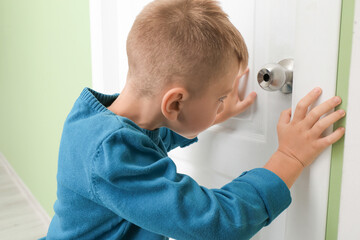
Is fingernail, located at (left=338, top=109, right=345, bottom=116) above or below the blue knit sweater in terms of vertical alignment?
above

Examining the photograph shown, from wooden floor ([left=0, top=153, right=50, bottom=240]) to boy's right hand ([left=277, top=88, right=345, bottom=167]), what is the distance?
153 centimetres

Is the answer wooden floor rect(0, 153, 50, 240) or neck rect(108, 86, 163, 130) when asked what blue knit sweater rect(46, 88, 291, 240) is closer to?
neck rect(108, 86, 163, 130)

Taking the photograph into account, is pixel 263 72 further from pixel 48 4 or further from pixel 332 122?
pixel 48 4

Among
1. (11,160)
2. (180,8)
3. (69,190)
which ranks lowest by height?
(11,160)

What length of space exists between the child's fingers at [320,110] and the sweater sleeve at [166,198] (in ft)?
0.43

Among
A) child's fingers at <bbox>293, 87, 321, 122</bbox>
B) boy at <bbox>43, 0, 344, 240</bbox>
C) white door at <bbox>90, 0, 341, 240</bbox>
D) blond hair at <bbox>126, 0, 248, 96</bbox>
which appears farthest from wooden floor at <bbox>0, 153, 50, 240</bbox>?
child's fingers at <bbox>293, 87, 321, 122</bbox>

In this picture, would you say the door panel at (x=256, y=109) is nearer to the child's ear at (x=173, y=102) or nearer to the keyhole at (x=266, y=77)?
the keyhole at (x=266, y=77)

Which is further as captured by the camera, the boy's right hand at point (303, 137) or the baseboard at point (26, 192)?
the baseboard at point (26, 192)

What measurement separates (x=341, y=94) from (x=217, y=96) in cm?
21

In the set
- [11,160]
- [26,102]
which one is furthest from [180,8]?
[11,160]

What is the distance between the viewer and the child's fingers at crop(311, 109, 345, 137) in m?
0.52

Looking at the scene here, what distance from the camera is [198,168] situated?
921 mm

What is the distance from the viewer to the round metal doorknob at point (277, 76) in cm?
60

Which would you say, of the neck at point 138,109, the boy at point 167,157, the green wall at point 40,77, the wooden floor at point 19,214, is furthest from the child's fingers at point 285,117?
the wooden floor at point 19,214
